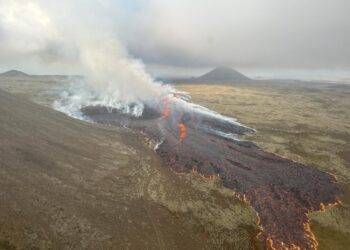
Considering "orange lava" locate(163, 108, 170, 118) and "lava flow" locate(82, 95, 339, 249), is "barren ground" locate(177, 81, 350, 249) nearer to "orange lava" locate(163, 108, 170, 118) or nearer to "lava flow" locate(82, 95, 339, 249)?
"lava flow" locate(82, 95, 339, 249)

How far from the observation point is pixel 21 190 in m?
29.7

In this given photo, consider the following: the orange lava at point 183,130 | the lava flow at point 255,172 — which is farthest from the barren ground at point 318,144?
the orange lava at point 183,130

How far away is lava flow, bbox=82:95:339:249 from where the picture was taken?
31.6 m

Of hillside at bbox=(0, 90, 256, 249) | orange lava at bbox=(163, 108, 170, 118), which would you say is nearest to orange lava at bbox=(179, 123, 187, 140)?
orange lava at bbox=(163, 108, 170, 118)

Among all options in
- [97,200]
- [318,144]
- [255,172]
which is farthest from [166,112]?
[97,200]

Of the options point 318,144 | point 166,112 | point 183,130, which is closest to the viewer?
point 318,144

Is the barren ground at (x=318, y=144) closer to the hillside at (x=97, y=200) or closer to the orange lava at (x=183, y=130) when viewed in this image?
the hillside at (x=97, y=200)

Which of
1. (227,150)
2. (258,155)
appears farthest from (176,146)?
(258,155)

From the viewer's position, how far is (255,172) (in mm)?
44531

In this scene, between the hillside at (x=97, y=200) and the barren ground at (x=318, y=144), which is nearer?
the hillside at (x=97, y=200)

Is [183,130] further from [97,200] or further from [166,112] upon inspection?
[97,200]

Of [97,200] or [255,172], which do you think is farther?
[255,172]

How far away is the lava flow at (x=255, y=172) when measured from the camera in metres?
31.6

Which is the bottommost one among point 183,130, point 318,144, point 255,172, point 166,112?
point 318,144
